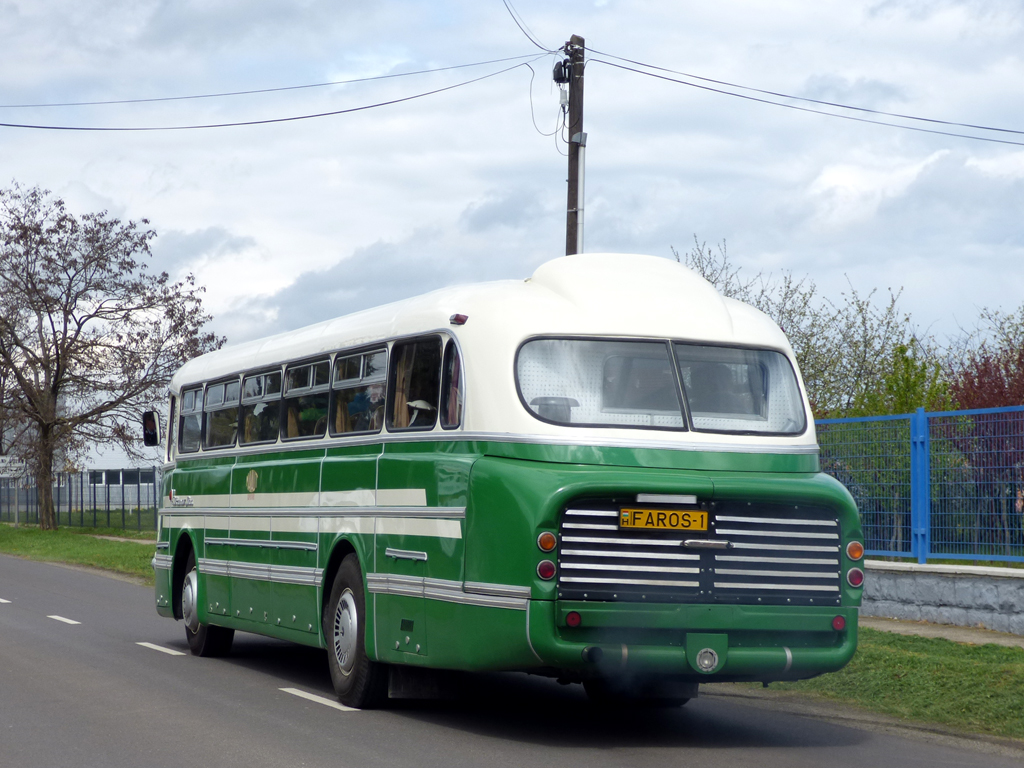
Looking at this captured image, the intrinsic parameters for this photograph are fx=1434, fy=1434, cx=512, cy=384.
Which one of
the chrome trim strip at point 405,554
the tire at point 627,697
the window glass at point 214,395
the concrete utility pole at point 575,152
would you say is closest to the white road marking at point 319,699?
the chrome trim strip at point 405,554

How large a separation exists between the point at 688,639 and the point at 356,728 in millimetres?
2323

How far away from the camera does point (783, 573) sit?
850 centimetres

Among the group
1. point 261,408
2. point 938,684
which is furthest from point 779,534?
point 261,408

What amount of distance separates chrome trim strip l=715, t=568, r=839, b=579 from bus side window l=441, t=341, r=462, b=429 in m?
1.93

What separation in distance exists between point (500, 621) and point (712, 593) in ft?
4.08

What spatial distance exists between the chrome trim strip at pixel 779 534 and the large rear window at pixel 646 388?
0.77 metres

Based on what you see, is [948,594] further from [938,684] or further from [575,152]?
[575,152]

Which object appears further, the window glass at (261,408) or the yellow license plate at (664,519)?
the window glass at (261,408)

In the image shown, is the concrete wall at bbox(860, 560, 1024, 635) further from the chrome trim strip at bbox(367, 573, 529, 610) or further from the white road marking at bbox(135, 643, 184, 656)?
the white road marking at bbox(135, 643, 184, 656)

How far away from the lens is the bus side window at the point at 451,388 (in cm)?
916

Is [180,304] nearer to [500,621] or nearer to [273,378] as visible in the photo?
[273,378]

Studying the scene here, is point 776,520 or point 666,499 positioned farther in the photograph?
point 776,520

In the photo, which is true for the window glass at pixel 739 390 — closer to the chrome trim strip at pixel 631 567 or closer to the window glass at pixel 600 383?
the window glass at pixel 600 383

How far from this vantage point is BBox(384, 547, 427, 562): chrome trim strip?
9.24m
